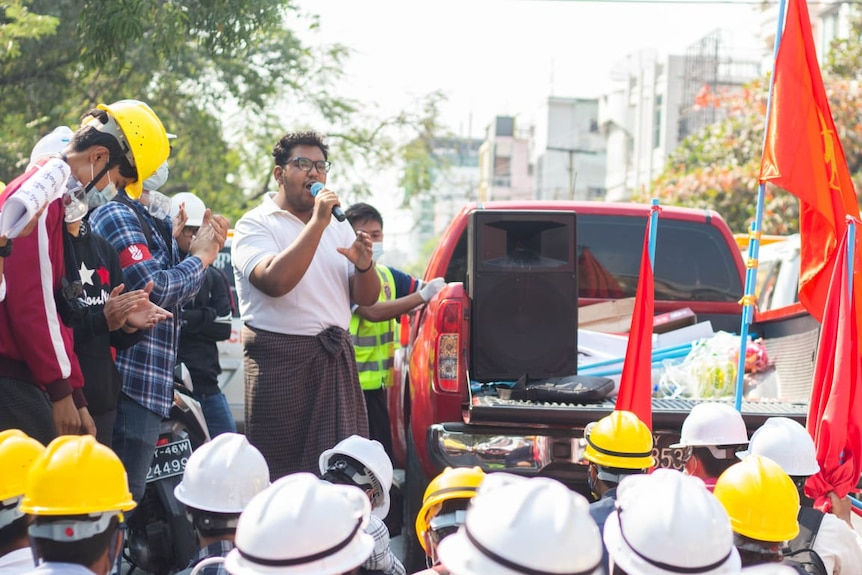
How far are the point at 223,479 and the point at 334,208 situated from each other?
185 cm

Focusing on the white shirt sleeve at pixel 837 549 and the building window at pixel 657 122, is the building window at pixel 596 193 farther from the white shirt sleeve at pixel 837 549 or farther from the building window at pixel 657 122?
the white shirt sleeve at pixel 837 549

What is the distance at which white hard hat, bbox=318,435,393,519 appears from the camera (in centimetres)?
381

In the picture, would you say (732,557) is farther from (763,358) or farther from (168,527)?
(763,358)

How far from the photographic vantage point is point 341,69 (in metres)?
18.7

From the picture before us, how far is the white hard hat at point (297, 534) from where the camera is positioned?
226 cm

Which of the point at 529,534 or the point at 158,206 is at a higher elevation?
the point at 158,206

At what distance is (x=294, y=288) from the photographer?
15.2 feet

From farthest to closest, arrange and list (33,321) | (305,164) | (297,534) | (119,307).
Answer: (305,164), (119,307), (33,321), (297,534)

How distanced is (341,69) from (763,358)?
13644mm

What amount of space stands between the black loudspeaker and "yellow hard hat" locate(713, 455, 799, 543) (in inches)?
105

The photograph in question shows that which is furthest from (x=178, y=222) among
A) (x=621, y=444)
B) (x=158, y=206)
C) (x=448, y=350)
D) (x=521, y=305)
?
(x=521, y=305)

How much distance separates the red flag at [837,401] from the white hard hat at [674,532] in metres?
2.39

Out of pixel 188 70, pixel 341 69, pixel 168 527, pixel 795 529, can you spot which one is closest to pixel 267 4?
pixel 188 70

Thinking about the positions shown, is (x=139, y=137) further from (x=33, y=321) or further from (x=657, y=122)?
(x=657, y=122)
